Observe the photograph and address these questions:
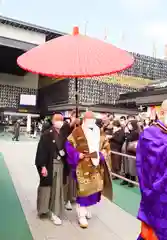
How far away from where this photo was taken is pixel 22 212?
3.54 meters

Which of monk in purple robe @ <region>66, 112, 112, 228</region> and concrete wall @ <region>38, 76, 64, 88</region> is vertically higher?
concrete wall @ <region>38, 76, 64, 88</region>

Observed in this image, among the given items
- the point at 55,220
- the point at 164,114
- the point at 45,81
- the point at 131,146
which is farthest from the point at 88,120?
the point at 45,81

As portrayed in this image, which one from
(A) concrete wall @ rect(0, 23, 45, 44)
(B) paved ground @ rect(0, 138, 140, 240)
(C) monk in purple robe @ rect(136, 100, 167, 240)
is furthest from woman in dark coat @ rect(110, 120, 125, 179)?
(A) concrete wall @ rect(0, 23, 45, 44)

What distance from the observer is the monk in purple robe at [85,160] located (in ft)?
9.97

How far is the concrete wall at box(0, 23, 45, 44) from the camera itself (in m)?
19.2

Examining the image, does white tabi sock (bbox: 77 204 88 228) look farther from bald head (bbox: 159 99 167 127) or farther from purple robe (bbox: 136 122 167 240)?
bald head (bbox: 159 99 167 127)

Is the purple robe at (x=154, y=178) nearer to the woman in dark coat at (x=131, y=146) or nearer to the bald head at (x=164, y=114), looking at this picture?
the bald head at (x=164, y=114)

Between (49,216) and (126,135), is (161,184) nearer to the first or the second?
(49,216)

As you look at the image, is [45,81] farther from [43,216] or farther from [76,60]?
[76,60]

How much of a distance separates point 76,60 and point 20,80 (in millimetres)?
28800

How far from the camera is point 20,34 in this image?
1983 cm

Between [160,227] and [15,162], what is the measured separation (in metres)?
6.52

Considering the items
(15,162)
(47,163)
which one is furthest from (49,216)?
(15,162)

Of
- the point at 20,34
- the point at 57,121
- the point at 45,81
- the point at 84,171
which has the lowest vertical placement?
the point at 84,171
